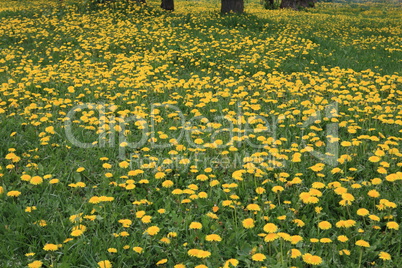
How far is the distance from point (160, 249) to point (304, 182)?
4.91 ft

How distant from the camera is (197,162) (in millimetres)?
3650

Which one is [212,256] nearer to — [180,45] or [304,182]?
[304,182]

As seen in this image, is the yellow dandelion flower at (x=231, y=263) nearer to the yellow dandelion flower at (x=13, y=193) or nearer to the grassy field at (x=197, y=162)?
the grassy field at (x=197, y=162)

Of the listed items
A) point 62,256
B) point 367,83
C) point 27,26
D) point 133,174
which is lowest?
point 62,256

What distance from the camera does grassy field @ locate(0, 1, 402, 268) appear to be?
2.50 m

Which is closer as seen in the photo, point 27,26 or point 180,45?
point 180,45

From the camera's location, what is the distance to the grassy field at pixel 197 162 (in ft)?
8.21

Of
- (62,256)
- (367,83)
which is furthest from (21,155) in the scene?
(367,83)

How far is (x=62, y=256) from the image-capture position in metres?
2.49

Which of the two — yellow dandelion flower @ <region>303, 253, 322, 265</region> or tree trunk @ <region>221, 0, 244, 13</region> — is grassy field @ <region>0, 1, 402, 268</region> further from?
tree trunk @ <region>221, 0, 244, 13</region>

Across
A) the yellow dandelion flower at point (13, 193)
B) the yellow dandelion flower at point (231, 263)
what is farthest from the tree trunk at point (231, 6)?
the yellow dandelion flower at point (231, 263)

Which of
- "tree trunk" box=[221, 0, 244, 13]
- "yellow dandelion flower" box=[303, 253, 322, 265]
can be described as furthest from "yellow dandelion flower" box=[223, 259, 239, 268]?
"tree trunk" box=[221, 0, 244, 13]

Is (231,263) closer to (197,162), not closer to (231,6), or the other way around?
(197,162)

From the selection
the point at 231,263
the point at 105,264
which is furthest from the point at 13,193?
the point at 231,263
